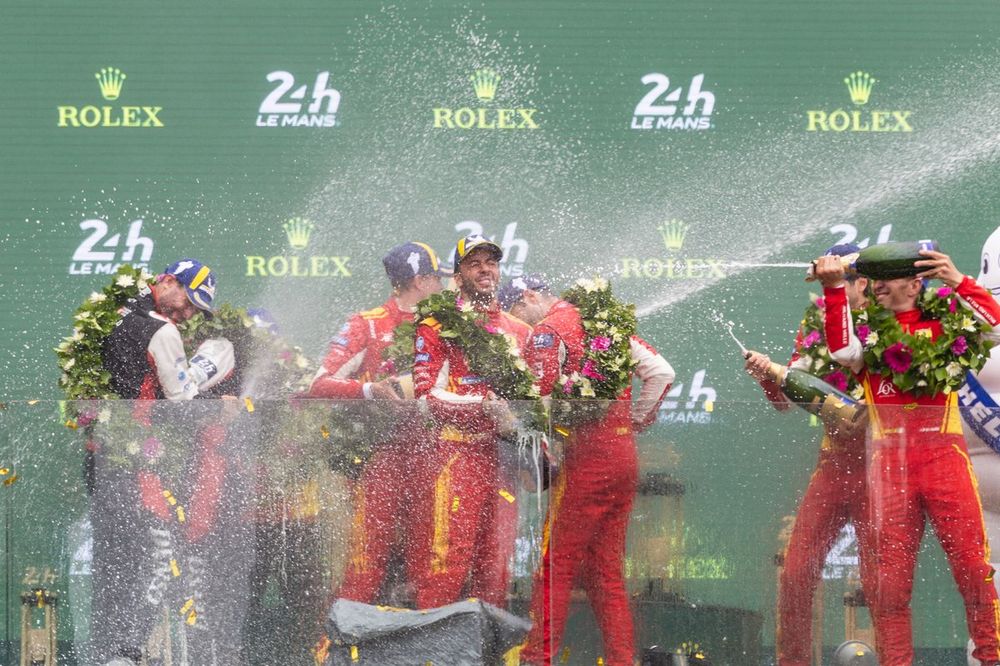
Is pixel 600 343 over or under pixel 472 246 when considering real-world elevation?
under

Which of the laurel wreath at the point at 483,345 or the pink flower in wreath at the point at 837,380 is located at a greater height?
the laurel wreath at the point at 483,345

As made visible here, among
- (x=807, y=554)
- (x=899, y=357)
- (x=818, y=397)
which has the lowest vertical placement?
(x=807, y=554)

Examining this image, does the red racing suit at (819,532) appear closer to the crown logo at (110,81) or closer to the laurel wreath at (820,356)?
the laurel wreath at (820,356)

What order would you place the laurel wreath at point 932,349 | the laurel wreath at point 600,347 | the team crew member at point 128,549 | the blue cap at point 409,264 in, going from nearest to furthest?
the team crew member at point 128,549 → the laurel wreath at point 932,349 → the laurel wreath at point 600,347 → the blue cap at point 409,264

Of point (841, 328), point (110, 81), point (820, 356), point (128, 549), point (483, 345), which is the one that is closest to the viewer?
point (128, 549)

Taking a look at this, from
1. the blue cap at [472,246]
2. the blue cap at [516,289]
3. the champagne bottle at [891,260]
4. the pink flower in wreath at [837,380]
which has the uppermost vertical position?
the blue cap at [472,246]

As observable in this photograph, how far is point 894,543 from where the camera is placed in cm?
458

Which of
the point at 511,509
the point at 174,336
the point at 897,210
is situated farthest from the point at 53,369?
the point at 897,210

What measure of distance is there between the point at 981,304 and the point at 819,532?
103 centimetres

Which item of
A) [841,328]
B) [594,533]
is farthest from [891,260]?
[594,533]

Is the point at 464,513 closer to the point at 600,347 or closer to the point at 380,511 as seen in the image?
the point at 380,511

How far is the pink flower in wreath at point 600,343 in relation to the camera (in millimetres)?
5449

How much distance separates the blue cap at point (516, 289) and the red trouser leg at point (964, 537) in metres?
2.07

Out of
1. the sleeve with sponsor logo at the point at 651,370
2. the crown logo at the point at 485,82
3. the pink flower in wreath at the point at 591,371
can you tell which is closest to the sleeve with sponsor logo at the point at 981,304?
the sleeve with sponsor logo at the point at 651,370
